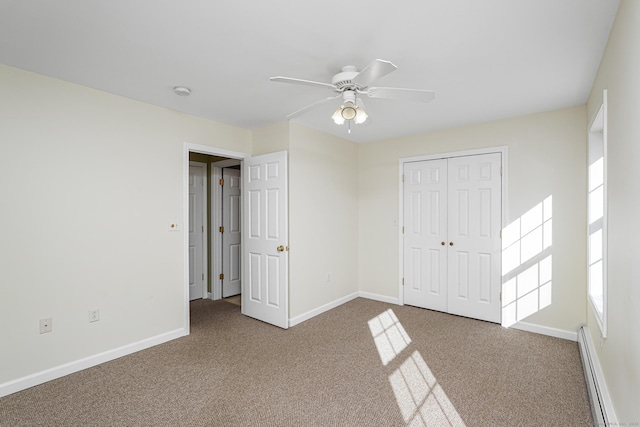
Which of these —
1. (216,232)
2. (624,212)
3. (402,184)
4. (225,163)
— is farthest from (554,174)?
(216,232)

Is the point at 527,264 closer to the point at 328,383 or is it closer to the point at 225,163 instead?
the point at 328,383

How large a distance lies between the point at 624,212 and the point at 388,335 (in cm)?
239

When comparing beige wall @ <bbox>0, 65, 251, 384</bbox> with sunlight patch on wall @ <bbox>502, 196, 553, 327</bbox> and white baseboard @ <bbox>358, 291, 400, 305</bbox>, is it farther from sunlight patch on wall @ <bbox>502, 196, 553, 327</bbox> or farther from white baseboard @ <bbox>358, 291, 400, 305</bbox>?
sunlight patch on wall @ <bbox>502, 196, 553, 327</bbox>

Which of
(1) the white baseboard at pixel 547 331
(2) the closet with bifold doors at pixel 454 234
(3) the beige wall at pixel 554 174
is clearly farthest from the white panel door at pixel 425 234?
(1) the white baseboard at pixel 547 331

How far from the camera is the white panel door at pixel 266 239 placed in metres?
3.70

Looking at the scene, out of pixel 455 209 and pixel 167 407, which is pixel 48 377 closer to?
pixel 167 407

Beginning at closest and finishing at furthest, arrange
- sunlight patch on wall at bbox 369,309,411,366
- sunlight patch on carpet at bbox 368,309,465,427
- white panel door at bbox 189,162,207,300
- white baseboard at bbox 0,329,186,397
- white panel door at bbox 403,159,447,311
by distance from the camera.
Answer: sunlight patch on carpet at bbox 368,309,465,427 < white baseboard at bbox 0,329,186,397 < sunlight patch on wall at bbox 369,309,411,366 < white panel door at bbox 403,159,447,311 < white panel door at bbox 189,162,207,300

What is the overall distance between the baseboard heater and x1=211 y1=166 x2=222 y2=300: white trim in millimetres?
4411

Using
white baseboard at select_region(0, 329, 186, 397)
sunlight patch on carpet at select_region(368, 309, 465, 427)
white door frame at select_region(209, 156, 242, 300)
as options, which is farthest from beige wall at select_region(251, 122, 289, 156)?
sunlight patch on carpet at select_region(368, 309, 465, 427)

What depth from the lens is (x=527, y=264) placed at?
3551mm

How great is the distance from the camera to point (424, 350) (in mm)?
3066

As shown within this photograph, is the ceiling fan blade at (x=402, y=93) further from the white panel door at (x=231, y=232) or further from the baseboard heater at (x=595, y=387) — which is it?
the white panel door at (x=231, y=232)

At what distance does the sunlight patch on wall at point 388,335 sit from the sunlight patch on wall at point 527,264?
1.26 metres

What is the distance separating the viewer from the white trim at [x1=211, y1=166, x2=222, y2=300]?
4922 mm
